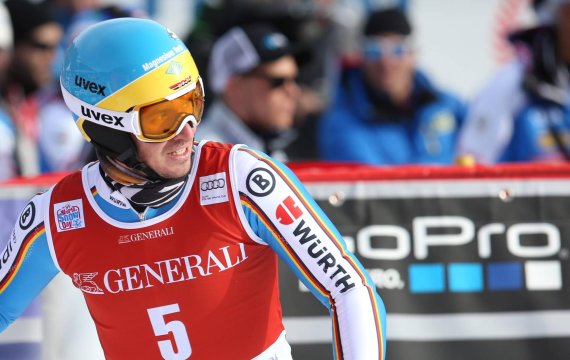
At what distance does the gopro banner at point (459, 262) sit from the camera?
4.33 m

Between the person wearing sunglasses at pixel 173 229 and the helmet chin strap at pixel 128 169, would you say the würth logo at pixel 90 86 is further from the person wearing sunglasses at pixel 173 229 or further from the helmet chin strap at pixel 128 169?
A: the helmet chin strap at pixel 128 169

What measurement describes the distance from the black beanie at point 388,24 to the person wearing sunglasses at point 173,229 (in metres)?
4.02

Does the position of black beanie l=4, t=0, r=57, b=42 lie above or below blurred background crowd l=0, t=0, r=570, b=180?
above

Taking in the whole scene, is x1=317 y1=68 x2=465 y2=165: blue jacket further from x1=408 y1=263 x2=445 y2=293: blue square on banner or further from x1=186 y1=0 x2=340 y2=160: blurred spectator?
x1=408 y1=263 x2=445 y2=293: blue square on banner

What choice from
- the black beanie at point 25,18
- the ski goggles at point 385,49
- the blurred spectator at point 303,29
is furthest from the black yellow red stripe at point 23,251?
the blurred spectator at point 303,29

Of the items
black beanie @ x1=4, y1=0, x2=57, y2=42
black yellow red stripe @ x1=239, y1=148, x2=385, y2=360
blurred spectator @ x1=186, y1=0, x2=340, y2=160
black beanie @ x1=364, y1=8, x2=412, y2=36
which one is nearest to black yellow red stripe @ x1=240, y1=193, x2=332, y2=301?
black yellow red stripe @ x1=239, y1=148, x2=385, y2=360

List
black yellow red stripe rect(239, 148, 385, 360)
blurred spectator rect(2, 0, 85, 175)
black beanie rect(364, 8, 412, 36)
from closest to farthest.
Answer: black yellow red stripe rect(239, 148, 385, 360) < black beanie rect(364, 8, 412, 36) < blurred spectator rect(2, 0, 85, 175)

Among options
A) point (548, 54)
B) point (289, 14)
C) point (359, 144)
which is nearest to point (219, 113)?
point (359, 144)

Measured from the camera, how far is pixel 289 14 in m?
9.38

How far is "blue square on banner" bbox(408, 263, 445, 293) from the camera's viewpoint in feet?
14.3

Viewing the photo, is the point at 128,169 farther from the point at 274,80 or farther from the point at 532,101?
the point at 532,101

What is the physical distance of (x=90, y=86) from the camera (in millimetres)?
3127

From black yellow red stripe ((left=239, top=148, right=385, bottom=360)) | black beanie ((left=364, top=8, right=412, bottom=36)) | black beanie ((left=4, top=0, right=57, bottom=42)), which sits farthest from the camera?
black beanie ((left=4, top=0, right=57, bottom=42))

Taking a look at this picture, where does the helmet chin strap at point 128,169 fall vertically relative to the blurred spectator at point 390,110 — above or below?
above
